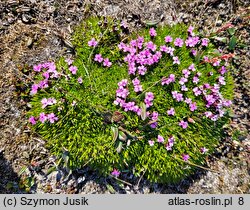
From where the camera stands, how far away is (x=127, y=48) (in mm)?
3684

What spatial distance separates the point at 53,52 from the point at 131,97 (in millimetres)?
1080

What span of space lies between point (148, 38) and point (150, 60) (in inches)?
12.2

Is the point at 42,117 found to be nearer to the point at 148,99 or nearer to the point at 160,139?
the point at 148,99

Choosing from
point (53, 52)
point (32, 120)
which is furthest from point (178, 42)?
point (32, 120)

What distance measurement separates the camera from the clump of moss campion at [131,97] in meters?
3.63

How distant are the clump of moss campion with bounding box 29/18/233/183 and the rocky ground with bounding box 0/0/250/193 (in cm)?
20

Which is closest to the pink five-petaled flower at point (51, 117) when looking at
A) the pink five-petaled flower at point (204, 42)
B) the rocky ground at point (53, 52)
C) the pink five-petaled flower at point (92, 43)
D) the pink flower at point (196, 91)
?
the rocky ground at point (53, 52)

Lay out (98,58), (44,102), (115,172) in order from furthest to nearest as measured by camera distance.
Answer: (115,172) < (98,58) < (44,102)

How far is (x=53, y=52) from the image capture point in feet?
12.8

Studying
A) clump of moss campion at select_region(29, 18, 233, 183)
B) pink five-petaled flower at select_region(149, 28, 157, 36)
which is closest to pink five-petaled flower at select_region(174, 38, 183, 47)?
clump of moss campion at select_region(29, 18, 233, 183)

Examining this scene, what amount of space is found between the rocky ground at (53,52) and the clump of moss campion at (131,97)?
0.64ft

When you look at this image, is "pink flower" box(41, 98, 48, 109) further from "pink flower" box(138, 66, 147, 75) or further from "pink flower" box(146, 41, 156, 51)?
"pink flower" box(146, 41, 156, 51)

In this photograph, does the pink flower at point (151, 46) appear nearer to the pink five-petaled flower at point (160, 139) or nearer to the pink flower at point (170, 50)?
the pink flower at point (170, 50)

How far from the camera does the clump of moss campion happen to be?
3627 millimetres
